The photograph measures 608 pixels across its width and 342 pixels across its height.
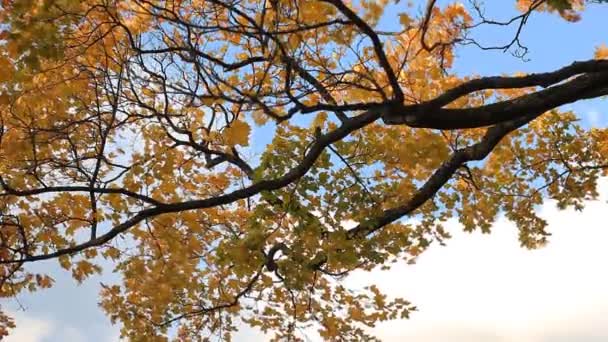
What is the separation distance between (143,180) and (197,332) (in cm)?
384

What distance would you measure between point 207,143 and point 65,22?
375 centimetres

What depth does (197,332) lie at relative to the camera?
10.4m

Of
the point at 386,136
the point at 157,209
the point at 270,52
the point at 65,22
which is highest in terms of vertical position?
the point at 386,136

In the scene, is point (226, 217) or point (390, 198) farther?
point (226, 217)

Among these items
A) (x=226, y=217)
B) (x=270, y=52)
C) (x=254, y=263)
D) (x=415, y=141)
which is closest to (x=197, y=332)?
(x=226, y=217)

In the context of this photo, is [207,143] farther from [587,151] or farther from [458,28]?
[587,151]

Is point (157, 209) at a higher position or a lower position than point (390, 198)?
lower

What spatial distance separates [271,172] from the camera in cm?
647

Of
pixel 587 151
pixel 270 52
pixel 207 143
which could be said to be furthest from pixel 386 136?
pixel 587 151

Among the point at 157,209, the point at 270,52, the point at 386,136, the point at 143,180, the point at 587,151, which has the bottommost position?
the point at 157,209

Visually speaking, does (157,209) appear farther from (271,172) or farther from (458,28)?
(458,28)

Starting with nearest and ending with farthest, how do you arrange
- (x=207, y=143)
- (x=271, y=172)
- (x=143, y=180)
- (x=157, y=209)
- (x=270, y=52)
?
(x=270, y=52) → (x=157, y=209) → (x=271, y=172) → (x=143, y=180) → (x=207, y=143)

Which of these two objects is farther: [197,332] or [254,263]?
[197,332]

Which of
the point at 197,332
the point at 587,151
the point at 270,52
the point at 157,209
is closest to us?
the point at 270,52
